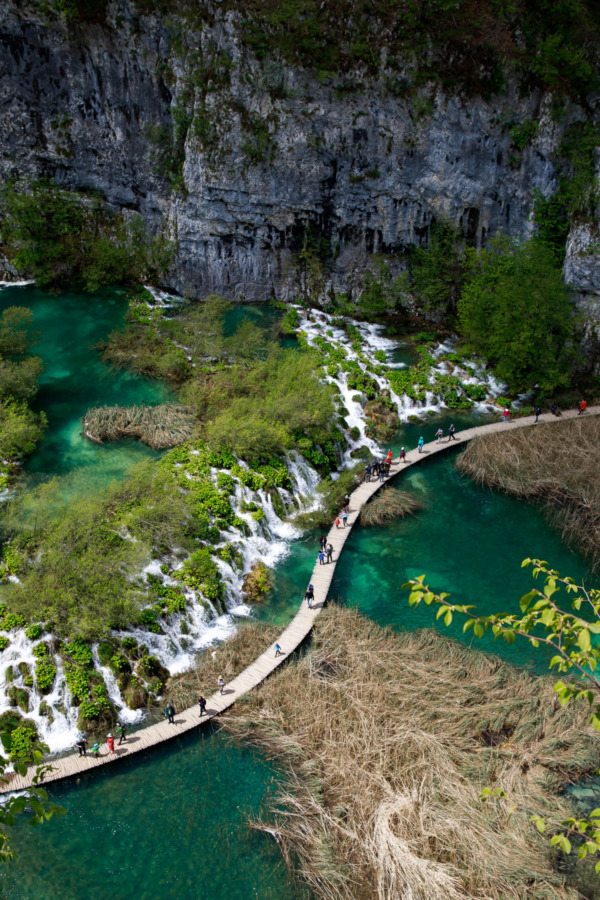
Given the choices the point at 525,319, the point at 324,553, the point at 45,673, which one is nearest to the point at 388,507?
the point at 324,553

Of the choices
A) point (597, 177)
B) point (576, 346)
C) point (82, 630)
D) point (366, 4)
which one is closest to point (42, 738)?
point (82, 630)

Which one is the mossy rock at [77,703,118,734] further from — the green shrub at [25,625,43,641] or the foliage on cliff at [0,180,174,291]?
the foliage on cliff at [0,180,174,291]

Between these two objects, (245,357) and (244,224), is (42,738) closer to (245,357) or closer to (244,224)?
(245,357)

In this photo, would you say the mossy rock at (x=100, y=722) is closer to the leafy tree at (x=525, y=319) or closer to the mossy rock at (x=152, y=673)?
the mossy rock at (x=152, y=673)

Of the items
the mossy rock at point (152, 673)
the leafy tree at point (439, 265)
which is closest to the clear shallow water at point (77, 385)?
the mossy rock at point (152, 673)

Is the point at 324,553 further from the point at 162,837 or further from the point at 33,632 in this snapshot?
the point at 162,837

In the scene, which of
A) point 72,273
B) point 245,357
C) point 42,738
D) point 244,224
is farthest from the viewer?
point 72,273

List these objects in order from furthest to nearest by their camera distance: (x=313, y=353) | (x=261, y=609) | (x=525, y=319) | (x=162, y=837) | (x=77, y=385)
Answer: (x=313, y=353) → (x=525, y=319) → (x=77, y=385) → (x=261, y=609) → (x=162, y=837)
